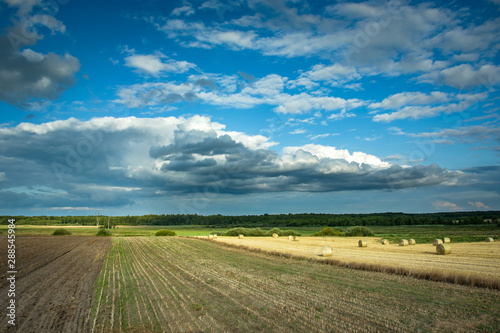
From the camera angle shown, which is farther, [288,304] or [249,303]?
[249,303]

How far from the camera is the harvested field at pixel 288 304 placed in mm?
8695

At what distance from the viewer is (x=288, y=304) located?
35.9ft

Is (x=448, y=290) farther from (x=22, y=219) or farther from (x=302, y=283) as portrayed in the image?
(x=22, y=219)

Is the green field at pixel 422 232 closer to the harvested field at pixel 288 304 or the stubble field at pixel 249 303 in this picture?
the harvested field at pixel 288 304

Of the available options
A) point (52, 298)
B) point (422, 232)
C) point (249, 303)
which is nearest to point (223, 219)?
point (422, 232)

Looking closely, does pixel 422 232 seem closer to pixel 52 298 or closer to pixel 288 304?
pixel 288 304

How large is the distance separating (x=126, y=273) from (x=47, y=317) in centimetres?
910

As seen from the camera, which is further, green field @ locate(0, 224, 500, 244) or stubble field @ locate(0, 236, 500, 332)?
green field @ locate(0, 224, 500, 244)

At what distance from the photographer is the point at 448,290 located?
13.0m

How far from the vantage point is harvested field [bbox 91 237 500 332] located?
28.5 ft

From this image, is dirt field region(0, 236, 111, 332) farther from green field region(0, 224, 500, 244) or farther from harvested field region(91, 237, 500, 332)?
green field region(0, 224, 500, 244)

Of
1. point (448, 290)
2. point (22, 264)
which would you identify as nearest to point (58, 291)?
point (22, 264)

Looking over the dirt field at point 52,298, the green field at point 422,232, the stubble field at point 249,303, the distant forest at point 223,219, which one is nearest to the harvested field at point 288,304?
the stubble field at point 249,303

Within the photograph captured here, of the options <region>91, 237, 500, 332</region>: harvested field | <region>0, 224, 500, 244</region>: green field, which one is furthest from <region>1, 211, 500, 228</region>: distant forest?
<region>91, 237, 500, 332</region>: harvested field
